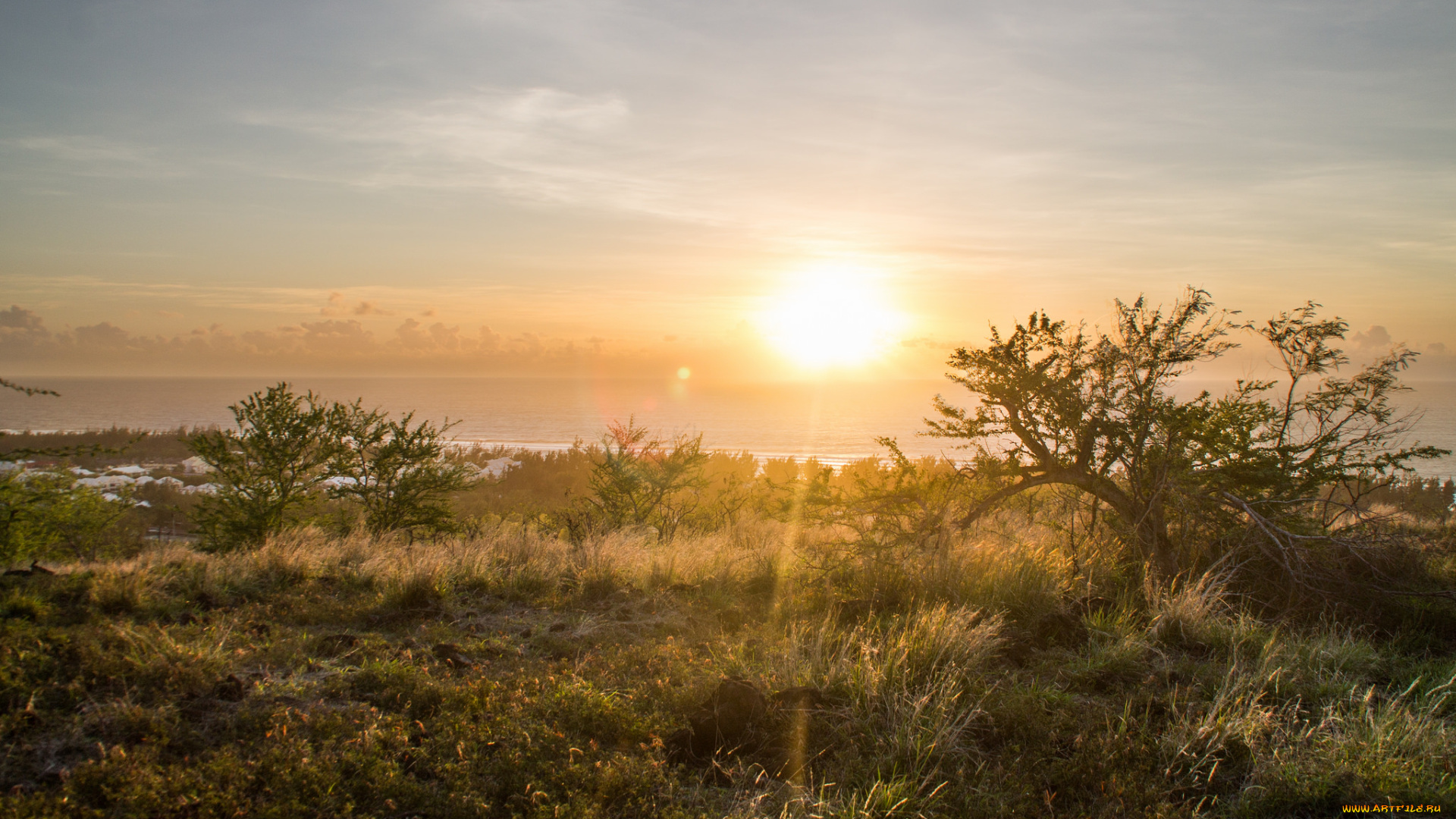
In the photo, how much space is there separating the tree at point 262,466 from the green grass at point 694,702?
14.1 ft

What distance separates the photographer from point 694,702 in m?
4.73

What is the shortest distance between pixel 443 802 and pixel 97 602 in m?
4.71

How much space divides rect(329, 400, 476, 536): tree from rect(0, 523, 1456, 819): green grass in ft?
19.0

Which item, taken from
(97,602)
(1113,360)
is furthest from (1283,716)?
(97,602)

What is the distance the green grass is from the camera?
359cm

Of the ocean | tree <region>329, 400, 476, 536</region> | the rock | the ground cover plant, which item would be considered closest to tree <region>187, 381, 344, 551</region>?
the ground cover plant

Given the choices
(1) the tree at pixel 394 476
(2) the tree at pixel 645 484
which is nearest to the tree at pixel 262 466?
(1) the tree at pixel 394 476

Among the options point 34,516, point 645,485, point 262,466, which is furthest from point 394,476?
point 34,516

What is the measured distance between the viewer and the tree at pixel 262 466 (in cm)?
1123

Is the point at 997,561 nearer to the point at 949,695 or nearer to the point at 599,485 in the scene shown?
the point at 949,695

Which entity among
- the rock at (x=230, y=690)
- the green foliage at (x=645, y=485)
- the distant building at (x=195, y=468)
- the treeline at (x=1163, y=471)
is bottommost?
the distant building at (x=195, y=468)

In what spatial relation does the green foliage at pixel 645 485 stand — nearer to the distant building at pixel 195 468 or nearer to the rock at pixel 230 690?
the rock at pixel 230 690

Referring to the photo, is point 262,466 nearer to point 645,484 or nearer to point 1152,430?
point 645,484

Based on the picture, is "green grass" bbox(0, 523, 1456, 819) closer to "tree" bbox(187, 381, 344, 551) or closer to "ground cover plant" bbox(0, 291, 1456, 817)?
"ground cover plant" bbox(0, 291, 1456, 817)
